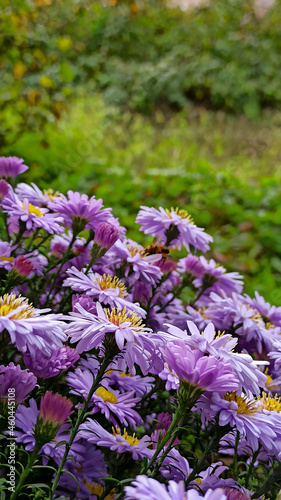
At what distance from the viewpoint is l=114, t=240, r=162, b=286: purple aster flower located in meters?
1.02

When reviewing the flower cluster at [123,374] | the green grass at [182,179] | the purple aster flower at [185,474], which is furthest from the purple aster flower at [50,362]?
the green grass at [182,179]

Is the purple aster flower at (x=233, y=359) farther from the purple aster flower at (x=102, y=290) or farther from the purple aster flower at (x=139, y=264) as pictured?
the purple aster flower at (x=139, y=264)

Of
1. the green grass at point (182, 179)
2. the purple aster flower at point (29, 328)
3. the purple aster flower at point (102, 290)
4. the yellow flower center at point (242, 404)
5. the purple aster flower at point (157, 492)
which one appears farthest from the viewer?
the green grass at point (182, 179)

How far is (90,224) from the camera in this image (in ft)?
3.50

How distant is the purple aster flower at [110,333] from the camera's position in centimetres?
71

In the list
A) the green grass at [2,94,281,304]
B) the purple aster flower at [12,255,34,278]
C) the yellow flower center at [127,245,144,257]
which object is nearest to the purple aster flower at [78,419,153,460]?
the purple aster flower at [12,255,34,278]

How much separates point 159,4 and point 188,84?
1.82 m

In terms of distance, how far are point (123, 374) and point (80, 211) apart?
0.32 m

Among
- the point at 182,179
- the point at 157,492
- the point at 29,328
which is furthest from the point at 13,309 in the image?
the point at 182,179

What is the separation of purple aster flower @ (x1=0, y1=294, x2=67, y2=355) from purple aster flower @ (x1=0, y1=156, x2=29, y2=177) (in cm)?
50

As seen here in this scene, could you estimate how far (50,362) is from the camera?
0.81m

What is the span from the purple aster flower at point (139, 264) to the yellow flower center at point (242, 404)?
312mm

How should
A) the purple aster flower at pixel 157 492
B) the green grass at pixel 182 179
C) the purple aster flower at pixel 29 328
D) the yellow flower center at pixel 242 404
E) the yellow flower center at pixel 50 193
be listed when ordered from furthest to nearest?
the green grass at pixel 182 179, the yellow flower center at pixel 50 193, the yellow flower center at pixel 242 404, the purple aster flower at pixel 29 328, the purple aster flower at pixel 157 492

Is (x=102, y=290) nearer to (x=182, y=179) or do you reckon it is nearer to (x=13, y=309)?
(x=13, y=309)
